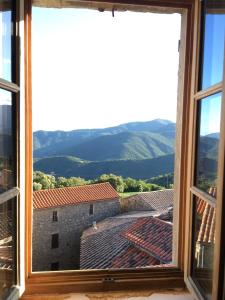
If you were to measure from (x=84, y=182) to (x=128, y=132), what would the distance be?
7104 millimetres

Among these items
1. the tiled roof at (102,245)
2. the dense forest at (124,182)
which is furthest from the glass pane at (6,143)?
the dense forest at (124,182)

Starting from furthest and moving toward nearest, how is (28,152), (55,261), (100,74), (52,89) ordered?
(100,74), (52,89), (55,261), (28,152)

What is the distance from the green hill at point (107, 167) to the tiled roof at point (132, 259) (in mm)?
10391

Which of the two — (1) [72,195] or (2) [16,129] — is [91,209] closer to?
(1) [72,195]

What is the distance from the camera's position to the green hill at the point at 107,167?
17.7 m

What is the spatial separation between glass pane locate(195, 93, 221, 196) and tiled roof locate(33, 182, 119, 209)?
1128cm

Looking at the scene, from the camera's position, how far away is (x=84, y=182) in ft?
56.6

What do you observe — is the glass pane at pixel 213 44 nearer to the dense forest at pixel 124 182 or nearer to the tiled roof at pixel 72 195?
the tiled roof at pixel 72 195

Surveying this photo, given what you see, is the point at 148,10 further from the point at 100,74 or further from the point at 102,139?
the point at 102,139

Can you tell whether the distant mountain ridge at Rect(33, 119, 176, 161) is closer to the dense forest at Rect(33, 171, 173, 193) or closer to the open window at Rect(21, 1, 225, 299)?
the dense forest at Rect(33, 171, 173, 193)

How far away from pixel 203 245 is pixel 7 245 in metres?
0.72

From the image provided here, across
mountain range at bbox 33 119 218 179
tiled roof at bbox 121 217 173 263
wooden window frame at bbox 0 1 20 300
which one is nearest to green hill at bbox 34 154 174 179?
mountain range at bbox 33 119 218 179

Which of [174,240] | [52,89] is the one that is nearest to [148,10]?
[174,240]

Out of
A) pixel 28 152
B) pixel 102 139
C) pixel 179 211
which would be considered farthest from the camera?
pixel 102 139
